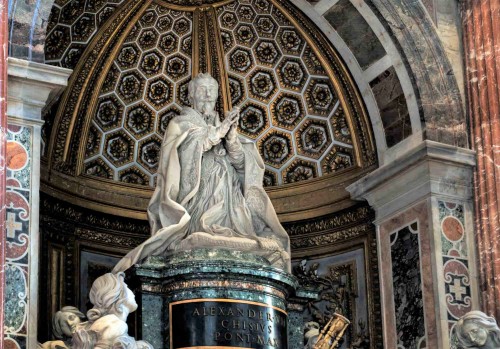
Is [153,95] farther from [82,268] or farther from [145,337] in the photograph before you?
[145,337]

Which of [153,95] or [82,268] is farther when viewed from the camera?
[153,95]

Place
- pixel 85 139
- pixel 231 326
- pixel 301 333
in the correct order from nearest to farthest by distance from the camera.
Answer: pixel 231 326 < pixel 301 333 < pixel 85 139

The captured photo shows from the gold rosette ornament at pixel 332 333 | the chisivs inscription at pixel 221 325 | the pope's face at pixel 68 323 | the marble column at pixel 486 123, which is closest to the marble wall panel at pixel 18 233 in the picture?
the pope's face at pixel 68 323

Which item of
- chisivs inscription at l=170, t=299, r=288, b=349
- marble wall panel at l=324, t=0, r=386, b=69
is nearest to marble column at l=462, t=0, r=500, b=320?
marble wall panel at l=324, t=0, r=386, b=69

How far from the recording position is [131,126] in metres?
19.7

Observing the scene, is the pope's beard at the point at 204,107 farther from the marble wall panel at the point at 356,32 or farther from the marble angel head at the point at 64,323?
the marble angel head at the point at 64,323

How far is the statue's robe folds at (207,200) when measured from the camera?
1639cm

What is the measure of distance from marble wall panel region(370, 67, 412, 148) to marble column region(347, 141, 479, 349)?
1.74ft

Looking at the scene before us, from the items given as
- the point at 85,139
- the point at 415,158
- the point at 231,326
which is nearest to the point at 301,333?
the point at 231,326

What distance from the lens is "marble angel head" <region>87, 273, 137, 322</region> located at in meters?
15.0

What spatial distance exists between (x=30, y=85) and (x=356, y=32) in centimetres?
492

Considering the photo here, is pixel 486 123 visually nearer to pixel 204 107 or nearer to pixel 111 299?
pixel 204 107

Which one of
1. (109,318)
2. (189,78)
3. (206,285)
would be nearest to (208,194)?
(206,285)

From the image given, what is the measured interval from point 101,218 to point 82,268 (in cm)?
73
